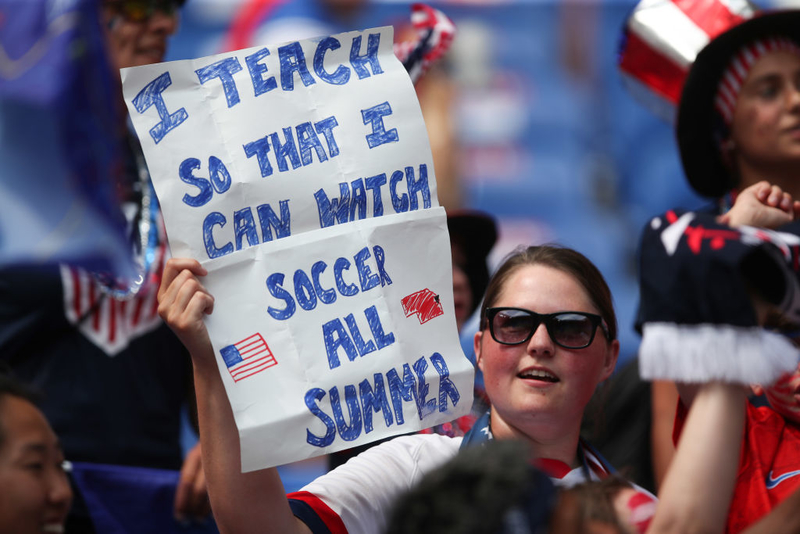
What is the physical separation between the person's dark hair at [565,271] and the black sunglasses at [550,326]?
3.5 inches

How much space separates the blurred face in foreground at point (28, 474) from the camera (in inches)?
84.8

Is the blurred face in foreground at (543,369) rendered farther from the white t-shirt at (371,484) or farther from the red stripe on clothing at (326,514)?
the red stripe on clothing at (326,514)

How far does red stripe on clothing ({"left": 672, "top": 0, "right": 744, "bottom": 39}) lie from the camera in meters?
3.12

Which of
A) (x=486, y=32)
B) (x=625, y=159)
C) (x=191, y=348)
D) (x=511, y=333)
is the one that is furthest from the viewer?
(x=486, y=32)

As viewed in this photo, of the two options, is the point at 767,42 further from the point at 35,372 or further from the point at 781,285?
the point at 35,372

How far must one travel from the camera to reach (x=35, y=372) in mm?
2828

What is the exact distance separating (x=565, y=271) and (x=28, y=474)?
4.32ft

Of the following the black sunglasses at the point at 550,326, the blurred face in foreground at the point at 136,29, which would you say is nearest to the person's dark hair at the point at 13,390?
the blurred face in foreground at the point at 136,29

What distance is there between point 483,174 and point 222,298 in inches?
242

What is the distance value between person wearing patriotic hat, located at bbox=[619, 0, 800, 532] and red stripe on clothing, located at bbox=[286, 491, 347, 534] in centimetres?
72

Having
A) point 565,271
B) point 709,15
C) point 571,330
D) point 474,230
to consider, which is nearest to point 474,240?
point 474,230

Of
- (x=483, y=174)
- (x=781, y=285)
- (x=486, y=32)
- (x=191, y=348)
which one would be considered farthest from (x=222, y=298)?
(x=486, y=32)

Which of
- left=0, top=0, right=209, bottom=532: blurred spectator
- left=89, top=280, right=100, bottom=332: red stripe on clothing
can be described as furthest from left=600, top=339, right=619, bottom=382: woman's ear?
left=89, top=280, right=100, bottom=332: red stripe on clothing

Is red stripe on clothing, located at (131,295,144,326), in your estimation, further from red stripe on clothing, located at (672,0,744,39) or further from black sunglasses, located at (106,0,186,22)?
red stripe on clothing, located at (672,0,744,39)
